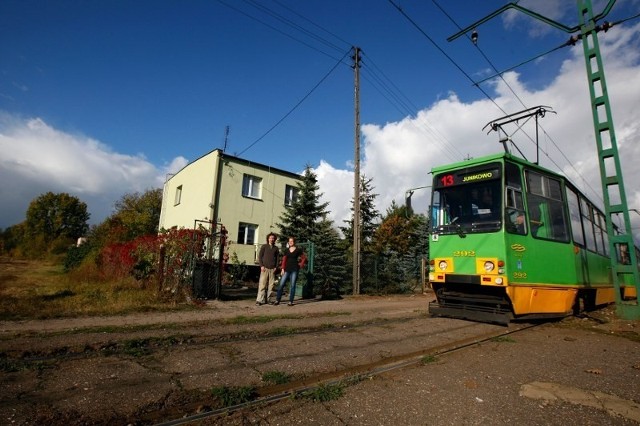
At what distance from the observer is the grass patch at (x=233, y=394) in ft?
9.99

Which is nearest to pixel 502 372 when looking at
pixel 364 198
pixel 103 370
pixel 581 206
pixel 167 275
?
pixel 103 370

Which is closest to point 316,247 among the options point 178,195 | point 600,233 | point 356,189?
point 356,189

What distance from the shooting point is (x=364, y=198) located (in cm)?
3023

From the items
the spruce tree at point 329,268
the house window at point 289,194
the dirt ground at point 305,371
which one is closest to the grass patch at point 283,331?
the dirt ground at point 305,371

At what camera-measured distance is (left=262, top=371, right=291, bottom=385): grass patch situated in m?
3.59

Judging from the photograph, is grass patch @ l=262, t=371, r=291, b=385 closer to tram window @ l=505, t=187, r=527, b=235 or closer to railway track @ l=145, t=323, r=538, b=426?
railway track @ l=145, t=323, r=538, b=426

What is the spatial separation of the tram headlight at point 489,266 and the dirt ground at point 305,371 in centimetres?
123

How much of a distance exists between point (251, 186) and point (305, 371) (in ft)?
65.7

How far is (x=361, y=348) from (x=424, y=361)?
3.26 ft

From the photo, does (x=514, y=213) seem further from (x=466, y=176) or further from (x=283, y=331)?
(x=283, y=331)

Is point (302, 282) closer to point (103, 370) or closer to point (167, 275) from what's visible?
point (167, 275)

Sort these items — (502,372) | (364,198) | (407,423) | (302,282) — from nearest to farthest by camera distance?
(407,423)
(502,372)
(302,282)
(364,198)

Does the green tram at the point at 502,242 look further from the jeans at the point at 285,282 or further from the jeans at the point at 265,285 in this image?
the jeans at the point at 265,285

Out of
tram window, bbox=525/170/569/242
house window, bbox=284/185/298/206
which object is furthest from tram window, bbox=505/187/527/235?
house window, bbox=284/185/298/206
